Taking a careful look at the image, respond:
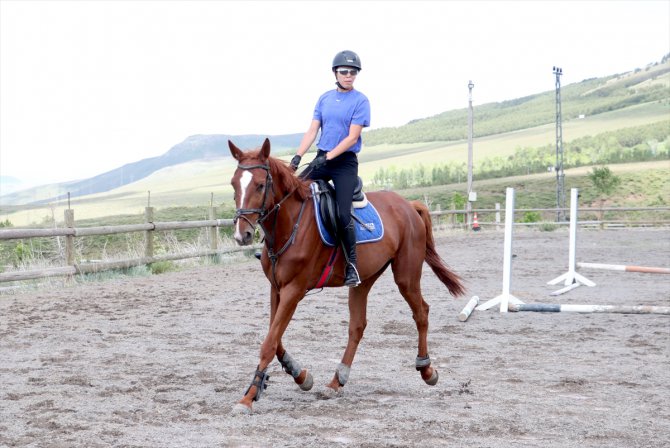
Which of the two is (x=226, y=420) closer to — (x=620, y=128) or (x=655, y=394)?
(x=655, y=394)

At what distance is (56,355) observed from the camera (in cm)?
773

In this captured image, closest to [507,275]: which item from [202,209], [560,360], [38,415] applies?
[560,360]

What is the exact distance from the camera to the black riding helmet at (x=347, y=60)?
21.3ft

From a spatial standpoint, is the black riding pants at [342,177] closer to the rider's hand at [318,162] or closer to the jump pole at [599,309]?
the rider's hand at [318,162]

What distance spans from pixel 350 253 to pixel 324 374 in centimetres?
128

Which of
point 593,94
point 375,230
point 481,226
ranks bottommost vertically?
point 481,226

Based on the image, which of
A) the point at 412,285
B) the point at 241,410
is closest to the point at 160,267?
the point at 412,285

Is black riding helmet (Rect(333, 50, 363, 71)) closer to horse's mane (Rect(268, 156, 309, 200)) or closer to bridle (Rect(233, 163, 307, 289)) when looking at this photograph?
horse's mane (Rect(268, 156, 309, 200))

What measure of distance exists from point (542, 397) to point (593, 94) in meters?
188

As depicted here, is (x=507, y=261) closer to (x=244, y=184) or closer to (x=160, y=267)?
(x=244, y=184)

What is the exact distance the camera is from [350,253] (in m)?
6.40

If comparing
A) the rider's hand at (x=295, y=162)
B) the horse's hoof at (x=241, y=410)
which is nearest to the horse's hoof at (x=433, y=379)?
the horse's hoof at (x=241, y=410)

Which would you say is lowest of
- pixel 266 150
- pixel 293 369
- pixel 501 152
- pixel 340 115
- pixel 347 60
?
pixel 293 369

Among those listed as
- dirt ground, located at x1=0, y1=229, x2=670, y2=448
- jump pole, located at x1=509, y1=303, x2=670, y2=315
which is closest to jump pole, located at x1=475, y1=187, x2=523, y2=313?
dirt ground, located at x1=0, y1=229, x2=670, y2=448
